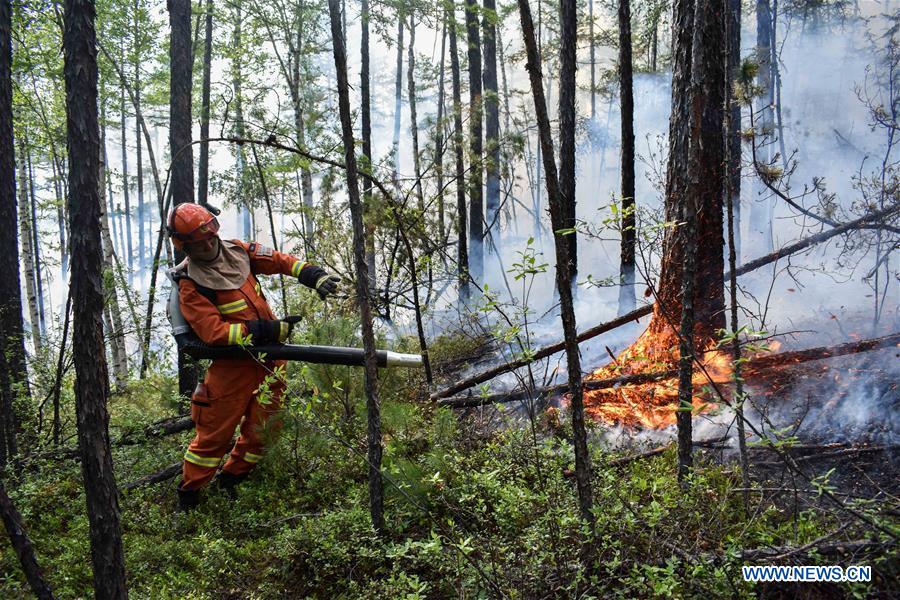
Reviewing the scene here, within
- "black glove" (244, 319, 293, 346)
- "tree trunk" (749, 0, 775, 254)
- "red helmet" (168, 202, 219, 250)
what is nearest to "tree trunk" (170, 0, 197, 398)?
"red helmet" (168, 202, 219, 250)

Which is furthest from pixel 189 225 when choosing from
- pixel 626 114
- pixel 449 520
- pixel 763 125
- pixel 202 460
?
pixel 763 125

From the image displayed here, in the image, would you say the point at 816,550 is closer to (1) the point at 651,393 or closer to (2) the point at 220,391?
(1) the point at 651,393

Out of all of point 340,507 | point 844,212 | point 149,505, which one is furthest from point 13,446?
point 844,212

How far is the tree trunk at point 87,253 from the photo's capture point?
7.89ft

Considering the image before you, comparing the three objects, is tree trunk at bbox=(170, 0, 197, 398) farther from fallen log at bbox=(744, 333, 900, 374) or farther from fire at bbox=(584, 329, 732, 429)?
fallen log at bbox=(744, 333, 900, 374)

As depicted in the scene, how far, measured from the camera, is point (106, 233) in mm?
10758

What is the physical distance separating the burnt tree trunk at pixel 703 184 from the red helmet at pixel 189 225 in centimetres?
381

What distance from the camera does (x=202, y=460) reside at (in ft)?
14.3

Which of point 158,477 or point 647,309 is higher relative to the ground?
point 647,309

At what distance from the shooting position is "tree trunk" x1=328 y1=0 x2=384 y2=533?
3062 millimetres

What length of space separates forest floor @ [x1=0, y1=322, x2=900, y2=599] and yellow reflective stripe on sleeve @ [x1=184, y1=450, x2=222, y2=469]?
32 centimetres

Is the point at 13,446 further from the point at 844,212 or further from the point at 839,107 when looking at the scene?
the point at 839,107

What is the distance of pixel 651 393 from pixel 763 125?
507 cm

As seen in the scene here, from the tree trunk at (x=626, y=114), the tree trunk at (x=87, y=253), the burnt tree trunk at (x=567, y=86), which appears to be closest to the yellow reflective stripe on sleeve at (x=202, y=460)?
the tree trunk at (x=87, y=253)
